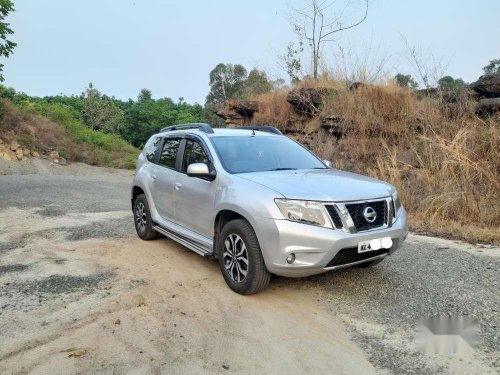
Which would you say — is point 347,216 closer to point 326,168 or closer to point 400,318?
point 400,318

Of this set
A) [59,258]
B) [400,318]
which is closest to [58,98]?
[59,258]

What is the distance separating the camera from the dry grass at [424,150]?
7.75m

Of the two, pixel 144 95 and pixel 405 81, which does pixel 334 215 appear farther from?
pixel 144 95

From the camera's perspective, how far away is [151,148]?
6.70 meters

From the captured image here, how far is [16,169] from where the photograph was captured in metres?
21.2

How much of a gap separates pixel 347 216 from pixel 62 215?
6.77 meters

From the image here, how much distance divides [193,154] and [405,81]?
9204 mm

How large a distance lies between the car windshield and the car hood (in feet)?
0.86

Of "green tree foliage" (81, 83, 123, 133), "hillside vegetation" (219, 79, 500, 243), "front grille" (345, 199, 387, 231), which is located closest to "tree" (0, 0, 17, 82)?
"hillside vegetation" (219, 79, 500, 243)

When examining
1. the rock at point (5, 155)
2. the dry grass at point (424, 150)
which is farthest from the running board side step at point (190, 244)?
the rock at point (5, 155)

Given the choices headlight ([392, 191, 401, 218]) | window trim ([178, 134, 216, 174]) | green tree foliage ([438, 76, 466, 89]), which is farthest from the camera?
green tree foliage ([438, 76, 466, 89])

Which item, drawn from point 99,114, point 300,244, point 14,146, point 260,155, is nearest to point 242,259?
point 300,244

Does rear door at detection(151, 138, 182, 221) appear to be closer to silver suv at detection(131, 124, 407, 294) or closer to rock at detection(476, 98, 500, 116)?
silver suv at detection(131, 124, 407, 294)

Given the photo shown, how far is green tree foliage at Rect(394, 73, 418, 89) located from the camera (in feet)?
40.3
